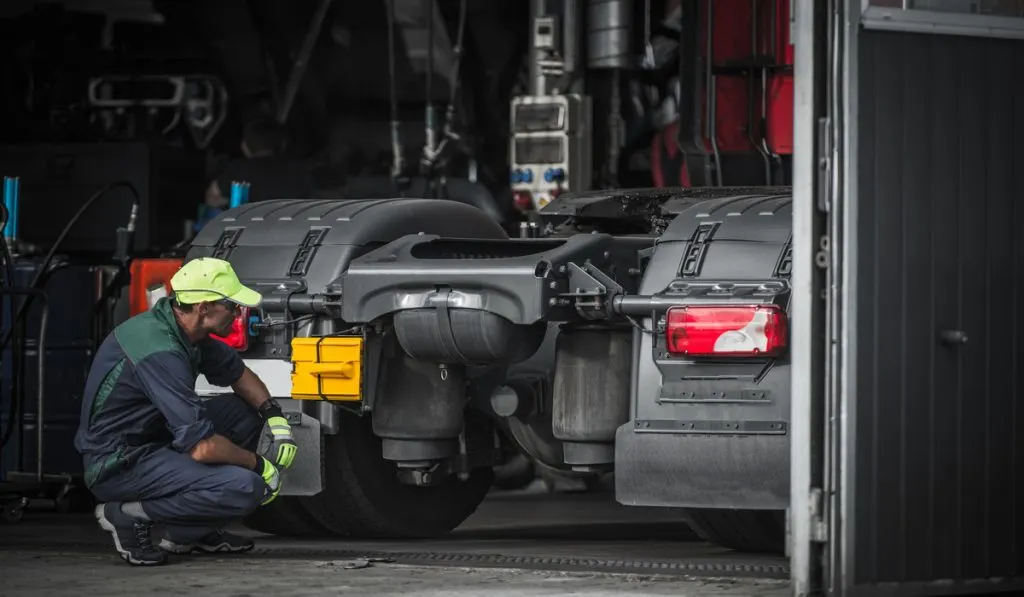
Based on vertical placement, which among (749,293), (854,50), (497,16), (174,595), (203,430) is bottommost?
(174,595)

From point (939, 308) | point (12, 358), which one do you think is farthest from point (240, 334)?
point (939, 308)

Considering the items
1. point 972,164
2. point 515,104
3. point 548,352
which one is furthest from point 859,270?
point 515,104

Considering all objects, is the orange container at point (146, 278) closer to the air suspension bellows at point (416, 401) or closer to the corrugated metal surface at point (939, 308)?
the air suspension bellows at point (416, 401)

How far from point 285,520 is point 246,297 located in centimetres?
126

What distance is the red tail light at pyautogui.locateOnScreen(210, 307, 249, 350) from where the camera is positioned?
7.72 meters

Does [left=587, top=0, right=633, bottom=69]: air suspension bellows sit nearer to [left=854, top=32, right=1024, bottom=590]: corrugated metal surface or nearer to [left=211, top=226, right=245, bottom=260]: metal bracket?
[left=211, top=226, right=245, bottom=260]: metal bracket

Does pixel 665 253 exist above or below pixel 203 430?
above

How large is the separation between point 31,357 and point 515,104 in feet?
12.5

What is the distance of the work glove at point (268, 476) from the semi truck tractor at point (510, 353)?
0.68 feet

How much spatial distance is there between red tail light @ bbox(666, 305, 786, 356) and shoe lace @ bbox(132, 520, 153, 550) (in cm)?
192

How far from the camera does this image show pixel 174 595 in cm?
636

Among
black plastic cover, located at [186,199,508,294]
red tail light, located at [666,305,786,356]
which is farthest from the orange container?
red tail light, located at [666,305,786,356]

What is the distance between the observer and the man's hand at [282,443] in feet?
24.3

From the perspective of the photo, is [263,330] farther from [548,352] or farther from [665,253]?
[665,253]
